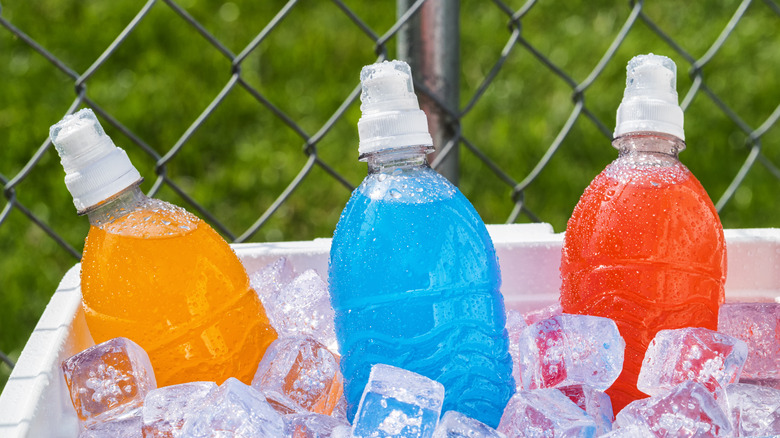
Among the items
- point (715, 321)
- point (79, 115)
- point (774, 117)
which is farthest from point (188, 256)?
point (774, 117)

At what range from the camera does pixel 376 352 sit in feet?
3.41

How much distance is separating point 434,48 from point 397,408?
0.70m

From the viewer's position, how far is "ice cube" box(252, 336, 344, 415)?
42.7 inches

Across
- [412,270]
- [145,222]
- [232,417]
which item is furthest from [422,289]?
[145,222]

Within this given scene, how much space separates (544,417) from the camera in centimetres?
96

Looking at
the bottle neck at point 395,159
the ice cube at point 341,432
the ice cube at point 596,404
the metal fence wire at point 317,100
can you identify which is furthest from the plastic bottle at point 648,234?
the metal fence wire at point 317,100

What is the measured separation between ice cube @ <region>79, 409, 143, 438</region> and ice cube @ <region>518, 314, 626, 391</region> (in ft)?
1.52

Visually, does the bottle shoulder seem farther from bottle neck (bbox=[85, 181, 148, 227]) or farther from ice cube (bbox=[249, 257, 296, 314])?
ice cube (bbox=[249, 257, 296, 314])

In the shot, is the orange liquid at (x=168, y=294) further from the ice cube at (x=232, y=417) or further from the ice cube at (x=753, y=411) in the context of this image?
the ice cube at (x=753, y=411)

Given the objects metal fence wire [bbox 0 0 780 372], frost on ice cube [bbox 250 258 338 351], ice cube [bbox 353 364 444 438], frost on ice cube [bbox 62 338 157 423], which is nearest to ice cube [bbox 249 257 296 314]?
frost on ice cube [bbox 250 258 338 351]

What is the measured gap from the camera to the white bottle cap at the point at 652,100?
1076 millimetres

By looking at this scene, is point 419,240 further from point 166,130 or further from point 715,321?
point 166,130

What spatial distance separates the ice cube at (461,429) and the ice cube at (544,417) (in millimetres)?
38

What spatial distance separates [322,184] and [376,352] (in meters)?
1.42
